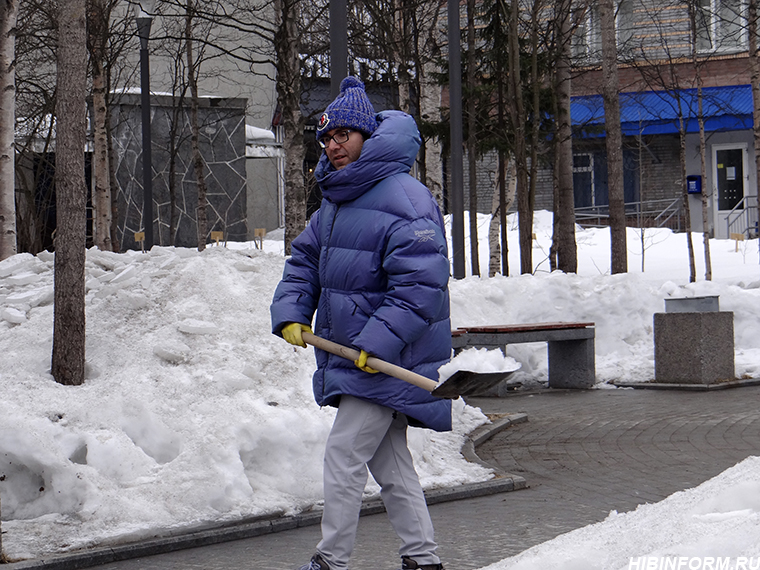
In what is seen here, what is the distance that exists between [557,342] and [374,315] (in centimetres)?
882

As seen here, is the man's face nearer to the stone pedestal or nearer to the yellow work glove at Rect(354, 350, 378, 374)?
the yellow work glove at Rect(354, 350, 378, 374)

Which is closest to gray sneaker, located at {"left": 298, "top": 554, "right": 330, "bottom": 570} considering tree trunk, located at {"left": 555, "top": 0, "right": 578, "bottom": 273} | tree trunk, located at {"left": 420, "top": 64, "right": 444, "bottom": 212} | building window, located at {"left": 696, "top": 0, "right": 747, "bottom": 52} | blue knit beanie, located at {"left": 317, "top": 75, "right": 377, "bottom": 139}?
blue knit beanie, located at {"left": 317, "top": 75, "right": 377, "bottom": 139}

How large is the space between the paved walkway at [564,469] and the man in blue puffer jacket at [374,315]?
72 cm

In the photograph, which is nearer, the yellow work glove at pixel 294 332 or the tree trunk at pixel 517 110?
the yellow work glove at pixel 294 332

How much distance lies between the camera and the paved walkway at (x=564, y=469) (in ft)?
16.2

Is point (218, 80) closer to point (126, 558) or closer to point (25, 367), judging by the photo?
point (25, 367)

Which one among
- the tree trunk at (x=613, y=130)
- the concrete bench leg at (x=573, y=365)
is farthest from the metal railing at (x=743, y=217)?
the concrete bench leg at (x=573, y=365)

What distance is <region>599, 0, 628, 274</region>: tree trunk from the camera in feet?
55.8

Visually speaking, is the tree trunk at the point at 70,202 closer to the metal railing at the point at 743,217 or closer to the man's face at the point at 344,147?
the man's face at the point at 344,147

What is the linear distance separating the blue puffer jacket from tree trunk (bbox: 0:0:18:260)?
343 inches

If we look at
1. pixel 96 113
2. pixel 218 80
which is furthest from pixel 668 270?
pixel 218 80

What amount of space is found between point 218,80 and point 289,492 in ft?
105

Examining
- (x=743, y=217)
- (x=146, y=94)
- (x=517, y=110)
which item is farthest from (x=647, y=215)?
(x=146, y=94)

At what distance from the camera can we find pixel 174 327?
25.3ft
